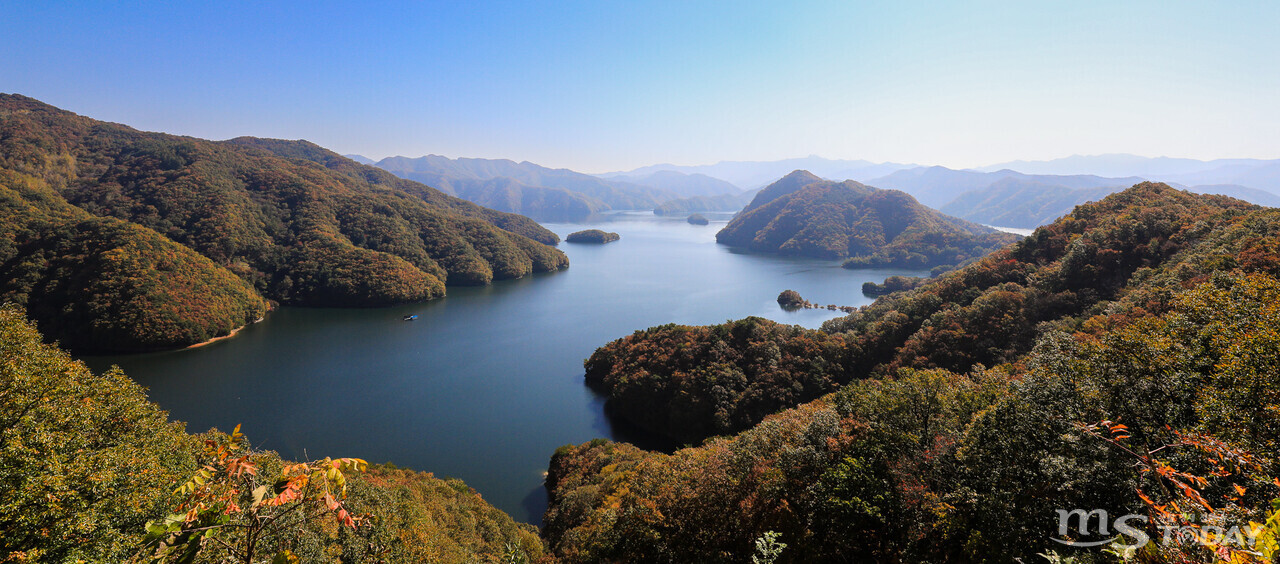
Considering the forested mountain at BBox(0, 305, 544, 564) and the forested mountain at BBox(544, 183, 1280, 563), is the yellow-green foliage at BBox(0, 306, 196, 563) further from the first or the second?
the forested mountain at BBox(544, 183, 1280, 563)

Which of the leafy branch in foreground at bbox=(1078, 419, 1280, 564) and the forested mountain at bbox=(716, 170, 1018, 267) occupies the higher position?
the leafy branch in foreground at bbox=(1078, 419, 1280, 564)

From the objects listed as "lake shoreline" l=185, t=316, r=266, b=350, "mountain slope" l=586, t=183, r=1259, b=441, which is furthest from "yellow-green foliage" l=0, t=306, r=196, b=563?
"lake shoreline" l=185, t=316, r=266, b=350

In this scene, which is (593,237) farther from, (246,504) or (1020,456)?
(246,504)

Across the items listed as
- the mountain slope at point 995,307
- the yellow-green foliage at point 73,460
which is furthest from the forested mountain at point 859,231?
the yellow-green foliage at point 73,460

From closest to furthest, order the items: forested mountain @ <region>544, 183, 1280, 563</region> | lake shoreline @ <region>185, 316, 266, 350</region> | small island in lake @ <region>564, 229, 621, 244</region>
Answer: forested mountain @ <region>544, 183, 1280, 563</region> < lake shoreline @ <region>185, 316, 266, 350</region> < small island in lake @ <region>564, 229, 621, 244</region>

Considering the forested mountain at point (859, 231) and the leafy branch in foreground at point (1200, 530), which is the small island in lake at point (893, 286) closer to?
the forested mountain at point (859, 231)

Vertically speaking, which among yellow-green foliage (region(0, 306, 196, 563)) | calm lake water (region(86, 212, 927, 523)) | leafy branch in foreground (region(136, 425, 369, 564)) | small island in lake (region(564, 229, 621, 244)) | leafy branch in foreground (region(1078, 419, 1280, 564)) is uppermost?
leafy branch in foreground (region(136, 425, 369, 564))
